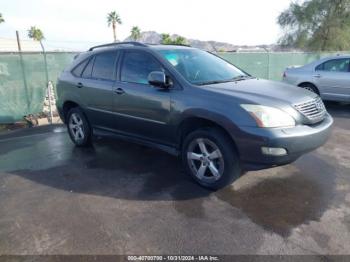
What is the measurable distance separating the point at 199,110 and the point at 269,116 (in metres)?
0.81

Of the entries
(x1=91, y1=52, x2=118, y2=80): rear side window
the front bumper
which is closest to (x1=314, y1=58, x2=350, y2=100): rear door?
the front bumper

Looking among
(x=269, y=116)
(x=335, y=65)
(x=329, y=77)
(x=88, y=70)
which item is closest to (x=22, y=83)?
(x=88, y=70)

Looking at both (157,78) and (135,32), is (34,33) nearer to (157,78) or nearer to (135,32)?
(135,32)

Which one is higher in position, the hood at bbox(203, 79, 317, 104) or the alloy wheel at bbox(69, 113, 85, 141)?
the hood at bbox(203, 79, 317, 104)

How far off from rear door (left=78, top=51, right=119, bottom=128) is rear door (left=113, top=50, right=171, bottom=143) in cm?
19

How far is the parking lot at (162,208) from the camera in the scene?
2906 mm

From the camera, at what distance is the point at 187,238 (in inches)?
117

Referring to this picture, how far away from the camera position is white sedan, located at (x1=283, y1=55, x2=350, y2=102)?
29.3 ft

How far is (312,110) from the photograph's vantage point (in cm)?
378

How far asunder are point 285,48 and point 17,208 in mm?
28668

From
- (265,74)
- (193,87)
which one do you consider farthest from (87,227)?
(265,74)

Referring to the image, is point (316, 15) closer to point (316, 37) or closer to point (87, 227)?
point (316, 37)

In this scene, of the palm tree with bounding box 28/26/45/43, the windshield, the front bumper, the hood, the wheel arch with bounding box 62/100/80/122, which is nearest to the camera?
the front bumper

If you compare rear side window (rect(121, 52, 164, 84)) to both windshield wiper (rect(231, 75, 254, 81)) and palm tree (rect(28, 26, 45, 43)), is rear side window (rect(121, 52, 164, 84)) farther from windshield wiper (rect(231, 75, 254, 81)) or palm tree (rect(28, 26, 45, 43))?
palm tree (rect(28, 26, 45, 43))
